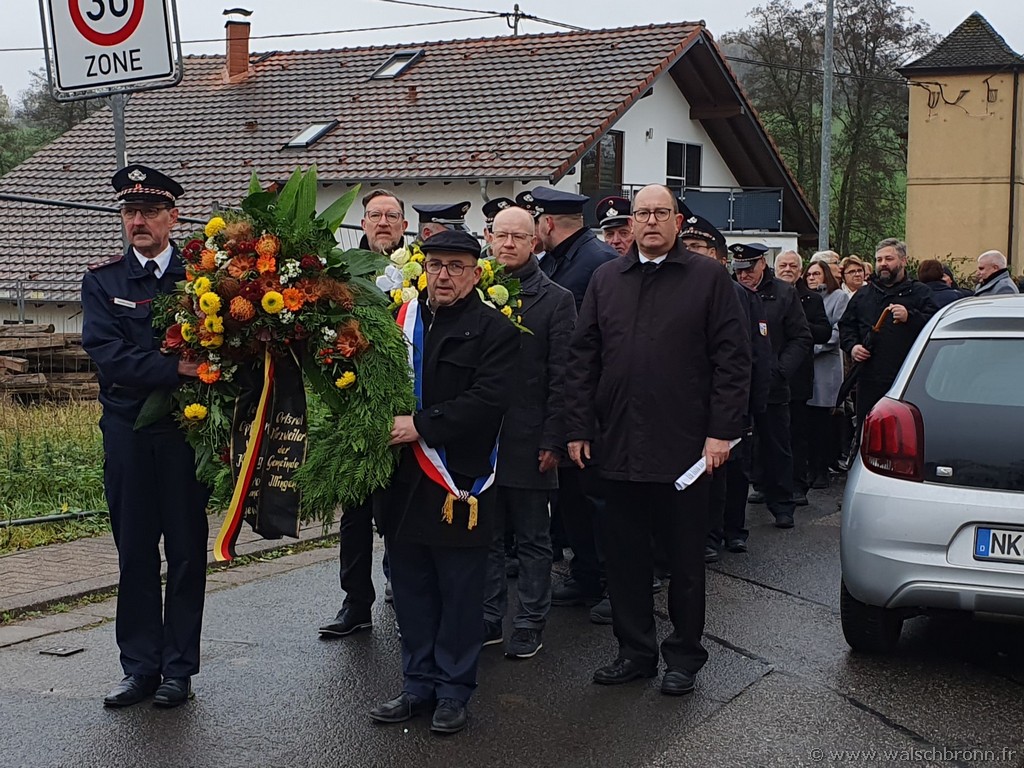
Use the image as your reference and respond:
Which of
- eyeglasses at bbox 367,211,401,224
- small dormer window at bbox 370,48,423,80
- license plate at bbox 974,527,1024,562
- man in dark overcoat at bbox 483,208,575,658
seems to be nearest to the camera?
license plate at bbox 974,527,1024,562

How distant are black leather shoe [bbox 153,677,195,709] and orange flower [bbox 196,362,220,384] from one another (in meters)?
1.28

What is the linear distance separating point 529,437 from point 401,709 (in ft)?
5.25

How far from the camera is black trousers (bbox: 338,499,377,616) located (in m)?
6.47

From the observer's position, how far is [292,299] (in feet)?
16.1

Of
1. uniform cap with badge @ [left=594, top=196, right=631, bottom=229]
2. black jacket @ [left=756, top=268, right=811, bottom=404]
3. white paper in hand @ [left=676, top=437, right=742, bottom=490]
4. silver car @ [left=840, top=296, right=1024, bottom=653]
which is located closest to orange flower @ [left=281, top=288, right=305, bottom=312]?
white paper in hand @ [left=676, top=437, right=742, bottom=490]

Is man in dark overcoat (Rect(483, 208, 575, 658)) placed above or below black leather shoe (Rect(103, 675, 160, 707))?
above

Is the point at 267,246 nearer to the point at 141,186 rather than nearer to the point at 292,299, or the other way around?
the point at 292,299

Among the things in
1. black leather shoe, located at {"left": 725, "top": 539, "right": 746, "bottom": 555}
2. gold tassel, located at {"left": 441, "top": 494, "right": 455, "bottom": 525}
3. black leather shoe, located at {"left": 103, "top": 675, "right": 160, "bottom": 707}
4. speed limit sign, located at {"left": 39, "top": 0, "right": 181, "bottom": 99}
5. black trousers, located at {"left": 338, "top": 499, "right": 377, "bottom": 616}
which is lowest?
black leather shoe, located at {"left": 725, "top": 539, "right": 746, "bottom": 555}

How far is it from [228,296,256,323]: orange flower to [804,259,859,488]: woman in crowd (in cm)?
715

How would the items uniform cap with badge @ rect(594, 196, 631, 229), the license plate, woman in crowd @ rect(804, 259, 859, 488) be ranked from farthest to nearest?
woman in crowd @ rect(804, 259, 859, 488), uniform cap with badge @ rect(594, 196, 631, 229), the license plate

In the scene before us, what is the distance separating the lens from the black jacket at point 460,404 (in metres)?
5.10

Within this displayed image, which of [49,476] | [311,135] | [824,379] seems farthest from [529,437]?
[311,135]

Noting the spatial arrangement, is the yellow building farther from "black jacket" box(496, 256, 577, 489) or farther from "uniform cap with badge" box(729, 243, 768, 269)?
"black jacket" box(496, 256, 577, 489)

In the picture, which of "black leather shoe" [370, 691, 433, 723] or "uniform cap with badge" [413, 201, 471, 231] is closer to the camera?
"black leather shoe" [370, 691, 433, 723]
